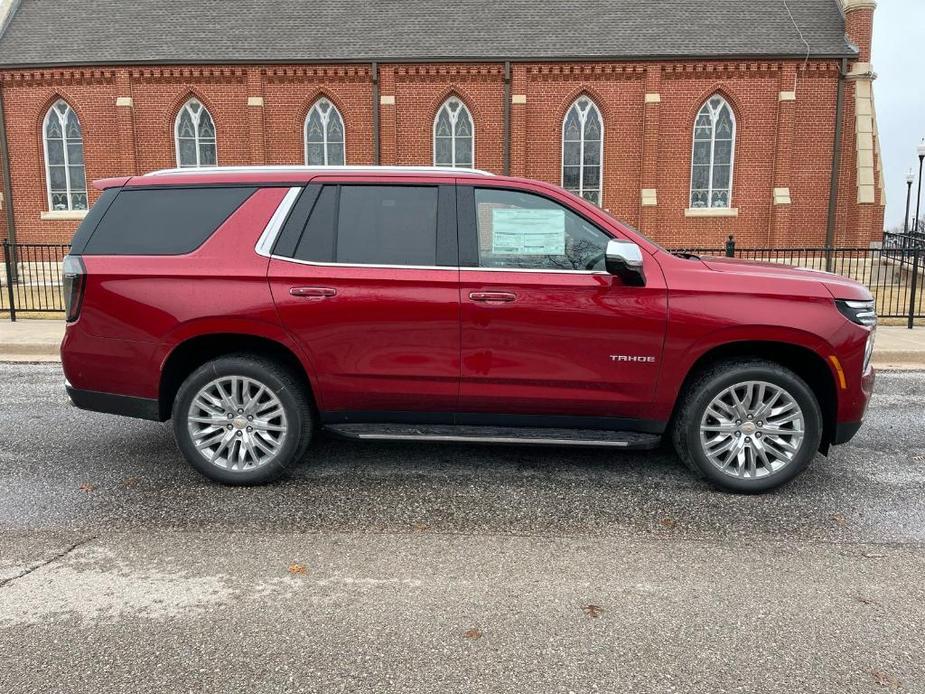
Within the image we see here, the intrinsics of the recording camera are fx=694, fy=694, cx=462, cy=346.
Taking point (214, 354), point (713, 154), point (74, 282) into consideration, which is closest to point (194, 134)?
point (713, 154)

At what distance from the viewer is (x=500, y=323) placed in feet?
14.2

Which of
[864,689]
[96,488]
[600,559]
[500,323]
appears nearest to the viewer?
[864,689]

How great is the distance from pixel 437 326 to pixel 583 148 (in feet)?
62.6

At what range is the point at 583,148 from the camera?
21953 mm

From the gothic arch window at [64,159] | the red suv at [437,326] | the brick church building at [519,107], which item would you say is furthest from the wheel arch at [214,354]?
the gothic arch window at [64,159]

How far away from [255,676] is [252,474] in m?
2.06

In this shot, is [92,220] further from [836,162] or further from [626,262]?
[836,162]

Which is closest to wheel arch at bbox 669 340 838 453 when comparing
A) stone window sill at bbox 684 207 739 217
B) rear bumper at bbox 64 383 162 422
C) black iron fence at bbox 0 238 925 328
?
rear bumper at bbox 64 383 162 422

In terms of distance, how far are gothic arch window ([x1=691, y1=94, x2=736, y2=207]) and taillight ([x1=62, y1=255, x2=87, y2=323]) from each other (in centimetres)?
2037

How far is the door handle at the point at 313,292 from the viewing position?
437cm

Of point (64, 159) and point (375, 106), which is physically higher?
point (375, 106)

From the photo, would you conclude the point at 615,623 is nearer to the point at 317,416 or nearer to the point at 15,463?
the point at 317,416

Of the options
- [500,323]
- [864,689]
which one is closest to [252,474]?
[500,323]

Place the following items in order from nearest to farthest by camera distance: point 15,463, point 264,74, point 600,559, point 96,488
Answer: point 600,559 < point 96,488 < point 15,463 < point 264,74
